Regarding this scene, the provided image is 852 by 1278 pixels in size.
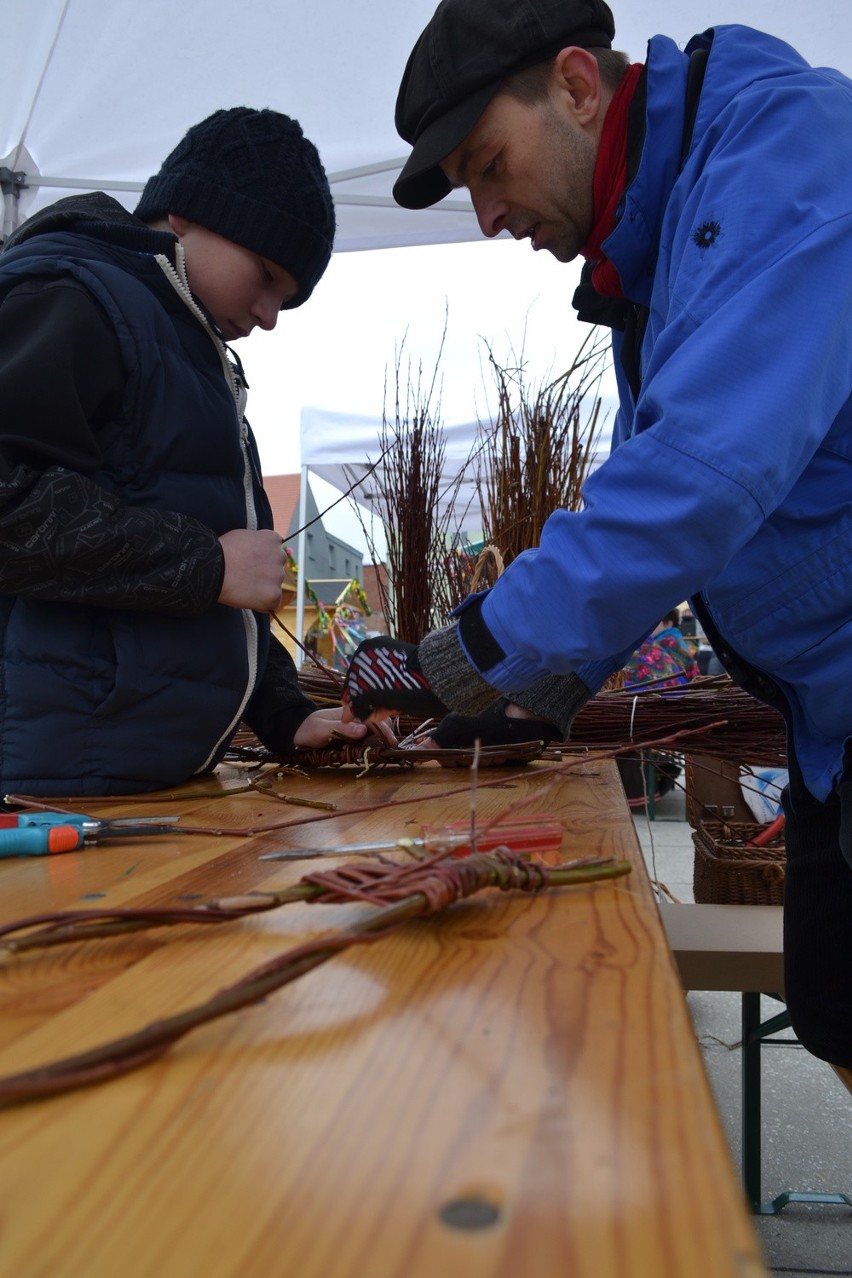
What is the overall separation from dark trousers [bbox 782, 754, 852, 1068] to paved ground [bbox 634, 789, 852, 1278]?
0.37 meters

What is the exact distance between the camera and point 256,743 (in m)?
2.06

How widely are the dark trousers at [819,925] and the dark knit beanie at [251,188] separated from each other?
1.05 meters

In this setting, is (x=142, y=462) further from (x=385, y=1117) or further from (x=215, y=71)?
(x=215, y=71)

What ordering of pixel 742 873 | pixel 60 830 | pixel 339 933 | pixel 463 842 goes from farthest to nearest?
1. pixel 742 873
2. pixel 60 830
3. pixel 463 842
4. pixel 339 933

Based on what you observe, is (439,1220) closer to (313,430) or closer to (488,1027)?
(488,1027)

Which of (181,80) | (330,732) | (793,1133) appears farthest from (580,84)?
(181,80)

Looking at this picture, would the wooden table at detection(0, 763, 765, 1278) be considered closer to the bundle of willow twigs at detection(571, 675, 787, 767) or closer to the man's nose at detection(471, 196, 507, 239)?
the man's nose at detection(471, 196, 507, 239)

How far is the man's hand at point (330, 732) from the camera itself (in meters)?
1.56

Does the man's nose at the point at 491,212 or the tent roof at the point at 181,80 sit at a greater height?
the tent roof at the point at 181,80

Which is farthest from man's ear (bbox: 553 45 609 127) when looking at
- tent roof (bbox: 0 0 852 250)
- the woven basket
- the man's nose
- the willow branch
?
tent roof (bbox: 0 0 852 250)

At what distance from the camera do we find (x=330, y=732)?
5.22 feet

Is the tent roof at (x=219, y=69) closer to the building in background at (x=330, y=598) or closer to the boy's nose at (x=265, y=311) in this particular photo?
the building in background at (x=330, y=598)

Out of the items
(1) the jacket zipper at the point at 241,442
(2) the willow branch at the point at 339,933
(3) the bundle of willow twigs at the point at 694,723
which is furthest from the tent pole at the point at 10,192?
(2) the willow branch at the point at 339,933

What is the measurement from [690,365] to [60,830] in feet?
2.36
